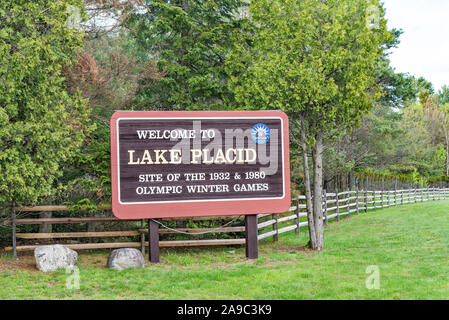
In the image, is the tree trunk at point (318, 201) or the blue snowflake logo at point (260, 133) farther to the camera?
the tree trunk at point (318, 201)

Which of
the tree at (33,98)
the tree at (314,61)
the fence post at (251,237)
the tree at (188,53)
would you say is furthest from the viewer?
the tree at (188,53)

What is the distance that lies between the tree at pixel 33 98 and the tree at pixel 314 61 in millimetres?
4622

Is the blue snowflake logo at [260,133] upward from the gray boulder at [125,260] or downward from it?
upward

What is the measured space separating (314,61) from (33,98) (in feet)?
22.4

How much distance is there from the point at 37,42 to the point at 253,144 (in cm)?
533

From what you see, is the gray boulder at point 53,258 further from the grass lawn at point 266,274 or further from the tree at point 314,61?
the tree at point 314,61

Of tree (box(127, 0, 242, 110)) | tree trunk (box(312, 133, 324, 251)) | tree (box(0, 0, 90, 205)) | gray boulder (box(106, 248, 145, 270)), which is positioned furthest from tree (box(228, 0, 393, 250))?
gray boulder (box(106, 248, 145, 270))

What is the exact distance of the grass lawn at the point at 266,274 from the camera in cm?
848

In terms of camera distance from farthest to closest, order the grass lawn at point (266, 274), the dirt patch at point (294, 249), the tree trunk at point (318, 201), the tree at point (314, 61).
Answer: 1. the tree trunk at point (318, 201)
2. the dirt patch at point (294, 249)
3. the tree at point (314, 61)
4. the grass lawn at point (266, 274)

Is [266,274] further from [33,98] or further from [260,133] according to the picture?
[33,98]

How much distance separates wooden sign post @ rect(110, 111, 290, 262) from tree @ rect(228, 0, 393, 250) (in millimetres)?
1387

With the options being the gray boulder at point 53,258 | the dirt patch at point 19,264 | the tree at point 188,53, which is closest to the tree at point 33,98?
the gray boulder at point 53,258

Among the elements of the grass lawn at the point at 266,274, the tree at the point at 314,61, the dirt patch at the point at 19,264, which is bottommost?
the grass lawn at the point at 266,274
